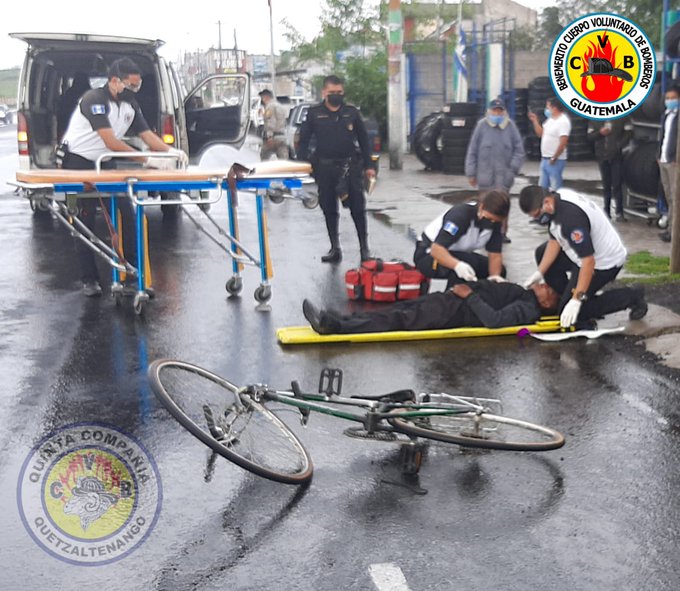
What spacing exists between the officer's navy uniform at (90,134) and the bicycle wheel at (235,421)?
4.61m

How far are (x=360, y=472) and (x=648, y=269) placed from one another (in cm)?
601

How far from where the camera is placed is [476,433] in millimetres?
5145

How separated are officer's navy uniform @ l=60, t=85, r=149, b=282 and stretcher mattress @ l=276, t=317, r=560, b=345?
258 cm

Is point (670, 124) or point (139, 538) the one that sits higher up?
point (670, 124)

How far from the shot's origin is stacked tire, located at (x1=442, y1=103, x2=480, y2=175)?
69.3 ft

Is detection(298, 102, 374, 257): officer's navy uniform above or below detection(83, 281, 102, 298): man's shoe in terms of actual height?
above

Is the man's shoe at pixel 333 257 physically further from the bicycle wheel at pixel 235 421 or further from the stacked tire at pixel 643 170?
the bicycle wheel at pixel 235 421

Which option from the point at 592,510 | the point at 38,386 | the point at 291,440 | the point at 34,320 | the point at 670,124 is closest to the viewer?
the point at 592,510

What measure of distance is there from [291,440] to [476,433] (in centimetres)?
96

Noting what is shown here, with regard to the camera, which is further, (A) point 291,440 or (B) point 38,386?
(B) point 38,386

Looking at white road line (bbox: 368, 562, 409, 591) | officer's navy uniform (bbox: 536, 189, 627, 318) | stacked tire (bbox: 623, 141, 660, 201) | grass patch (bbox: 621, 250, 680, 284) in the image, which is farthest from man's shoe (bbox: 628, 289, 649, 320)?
stacked tire (bbox: 623, 141, 660, 201)

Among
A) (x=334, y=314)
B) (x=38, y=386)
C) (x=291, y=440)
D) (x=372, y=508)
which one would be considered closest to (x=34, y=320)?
(x=38, y=386)

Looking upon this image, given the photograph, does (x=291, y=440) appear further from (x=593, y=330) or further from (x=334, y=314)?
(x=593, y=330)

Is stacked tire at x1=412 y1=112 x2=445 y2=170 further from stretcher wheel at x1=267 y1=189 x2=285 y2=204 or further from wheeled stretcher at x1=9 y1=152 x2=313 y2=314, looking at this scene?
stretcher wheel at x1=267 y1=189 x2=285 y2=204
